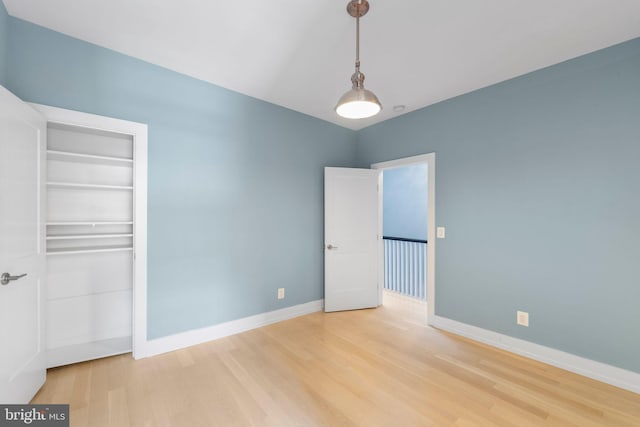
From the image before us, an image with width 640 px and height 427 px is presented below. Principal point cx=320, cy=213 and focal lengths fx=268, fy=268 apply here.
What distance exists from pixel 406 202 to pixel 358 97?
4.11 m

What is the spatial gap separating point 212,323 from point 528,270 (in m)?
3.28

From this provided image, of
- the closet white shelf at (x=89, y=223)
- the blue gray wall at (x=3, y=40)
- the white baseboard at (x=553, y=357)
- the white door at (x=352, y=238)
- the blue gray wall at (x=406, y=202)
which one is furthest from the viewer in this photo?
the blue gray wall at (x=406, y=202)

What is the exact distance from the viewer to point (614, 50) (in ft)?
7.07

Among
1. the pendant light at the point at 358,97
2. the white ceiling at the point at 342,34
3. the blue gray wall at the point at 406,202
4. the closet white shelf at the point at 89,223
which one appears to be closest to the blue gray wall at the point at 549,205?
the white ceiling at the point at 342,34

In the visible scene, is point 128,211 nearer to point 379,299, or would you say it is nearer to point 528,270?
point 379,299

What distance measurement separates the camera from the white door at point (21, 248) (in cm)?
163

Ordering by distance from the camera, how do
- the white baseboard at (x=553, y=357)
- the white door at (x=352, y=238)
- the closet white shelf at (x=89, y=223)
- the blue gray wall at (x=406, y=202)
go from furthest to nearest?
the blue gray wall at (x=406, y=202), the white door at (x=352, y=238), the closet white shelf at (x=89, y=223), the white baseboard at (x=553, y=357)

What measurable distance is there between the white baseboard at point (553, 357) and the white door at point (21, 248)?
3.75 m

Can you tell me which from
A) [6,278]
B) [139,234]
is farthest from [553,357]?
[6,278]

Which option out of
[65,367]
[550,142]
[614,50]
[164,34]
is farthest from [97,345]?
[614,50]

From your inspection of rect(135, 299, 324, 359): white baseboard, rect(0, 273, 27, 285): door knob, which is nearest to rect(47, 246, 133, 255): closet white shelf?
rect(0, 273, 27, 285): door knob

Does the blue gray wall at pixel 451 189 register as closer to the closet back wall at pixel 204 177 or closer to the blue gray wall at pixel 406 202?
the closet back wall at pixel 204 177

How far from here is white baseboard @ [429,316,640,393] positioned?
6.91ft

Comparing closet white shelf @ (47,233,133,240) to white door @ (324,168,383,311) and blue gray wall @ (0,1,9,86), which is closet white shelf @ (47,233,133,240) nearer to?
blue gray wall @ (0,1,9,86)
